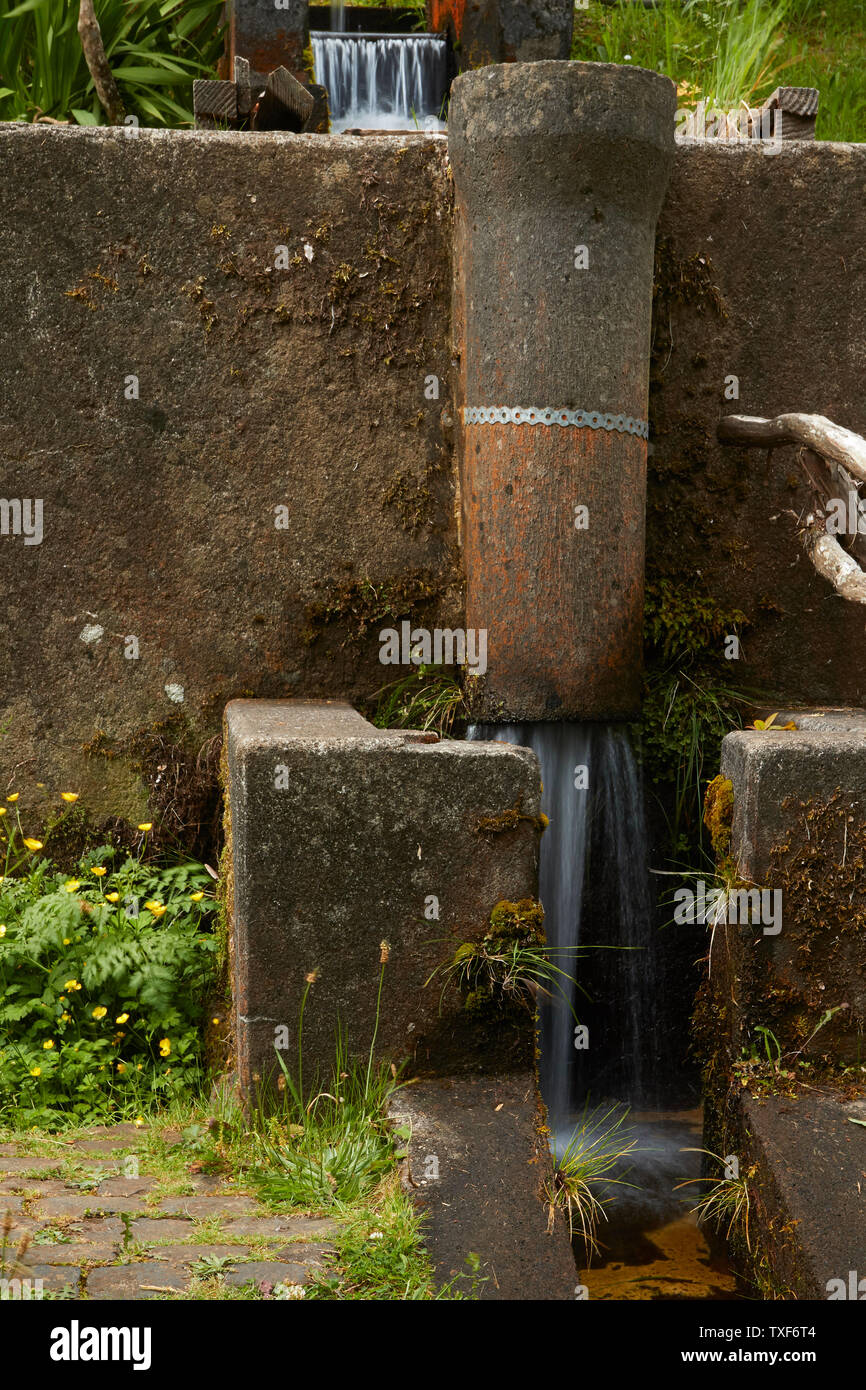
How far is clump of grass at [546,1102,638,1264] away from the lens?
316cm

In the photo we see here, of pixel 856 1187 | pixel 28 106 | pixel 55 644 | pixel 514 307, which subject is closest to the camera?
pixel 856 1187

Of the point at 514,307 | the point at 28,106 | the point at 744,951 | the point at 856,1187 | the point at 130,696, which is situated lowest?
the point at 856,1187

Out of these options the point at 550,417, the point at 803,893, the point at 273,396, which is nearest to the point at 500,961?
the point at 803,893

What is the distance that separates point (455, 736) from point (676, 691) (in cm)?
79

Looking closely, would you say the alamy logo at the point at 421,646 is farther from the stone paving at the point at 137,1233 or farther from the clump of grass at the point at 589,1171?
the stone paving at the point at 137,1233

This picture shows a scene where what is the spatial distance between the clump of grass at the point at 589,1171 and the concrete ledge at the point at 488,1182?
0.25 feet

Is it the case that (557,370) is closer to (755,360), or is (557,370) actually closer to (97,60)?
(755,360)

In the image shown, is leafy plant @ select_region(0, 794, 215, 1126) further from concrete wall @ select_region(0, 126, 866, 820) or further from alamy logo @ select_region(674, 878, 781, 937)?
alamy logo @ select_region(674, 878, 781, 937)

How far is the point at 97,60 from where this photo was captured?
623 cm

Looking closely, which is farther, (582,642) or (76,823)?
(76,823)

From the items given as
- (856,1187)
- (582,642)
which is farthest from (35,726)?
(856,1187)

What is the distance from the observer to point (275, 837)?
3297mm

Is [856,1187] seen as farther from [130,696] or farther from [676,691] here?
[130,696]

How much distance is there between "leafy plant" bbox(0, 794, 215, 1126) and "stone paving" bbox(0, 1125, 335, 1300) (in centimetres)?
40
